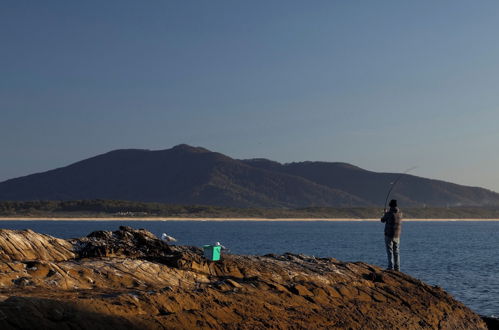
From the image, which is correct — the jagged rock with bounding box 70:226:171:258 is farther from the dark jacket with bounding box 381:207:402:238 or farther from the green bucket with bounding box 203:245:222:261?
the dark jacket with bounding box 381:207:402:238

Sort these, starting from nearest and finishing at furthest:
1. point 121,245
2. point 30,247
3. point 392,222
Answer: point 30,247, point 121,245, point 392,222

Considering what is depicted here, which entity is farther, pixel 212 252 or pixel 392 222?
pixel 392 222

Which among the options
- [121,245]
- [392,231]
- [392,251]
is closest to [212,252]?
[121,245]

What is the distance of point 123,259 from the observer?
59.6 ft

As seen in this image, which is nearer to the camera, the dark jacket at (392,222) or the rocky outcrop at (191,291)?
the rocky outcrop at (191,291)

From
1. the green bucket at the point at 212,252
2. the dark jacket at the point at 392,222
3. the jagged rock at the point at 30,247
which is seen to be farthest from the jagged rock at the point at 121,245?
the dark jacket at the point at 392,222

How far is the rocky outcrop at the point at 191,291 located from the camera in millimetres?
12609

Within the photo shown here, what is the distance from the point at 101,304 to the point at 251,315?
316 cm

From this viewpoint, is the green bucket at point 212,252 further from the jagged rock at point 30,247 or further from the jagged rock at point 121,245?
the jagged rock at point 30,247

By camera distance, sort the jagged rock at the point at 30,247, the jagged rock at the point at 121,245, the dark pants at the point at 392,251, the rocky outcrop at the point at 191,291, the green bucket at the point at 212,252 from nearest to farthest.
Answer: the rocky outcrop at the point at 191,291, the jagged rock at the point at 30,247, the jagged rock at the point at 121,245, the green bucket at the point at 212,252, the dark pants at the point at 392,251

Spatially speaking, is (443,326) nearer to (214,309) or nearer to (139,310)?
(214,309)

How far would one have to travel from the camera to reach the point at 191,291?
49.1 feet

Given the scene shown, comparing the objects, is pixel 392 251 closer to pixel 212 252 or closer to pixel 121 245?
pixel 212 252

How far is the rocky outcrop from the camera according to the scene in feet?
41.4
